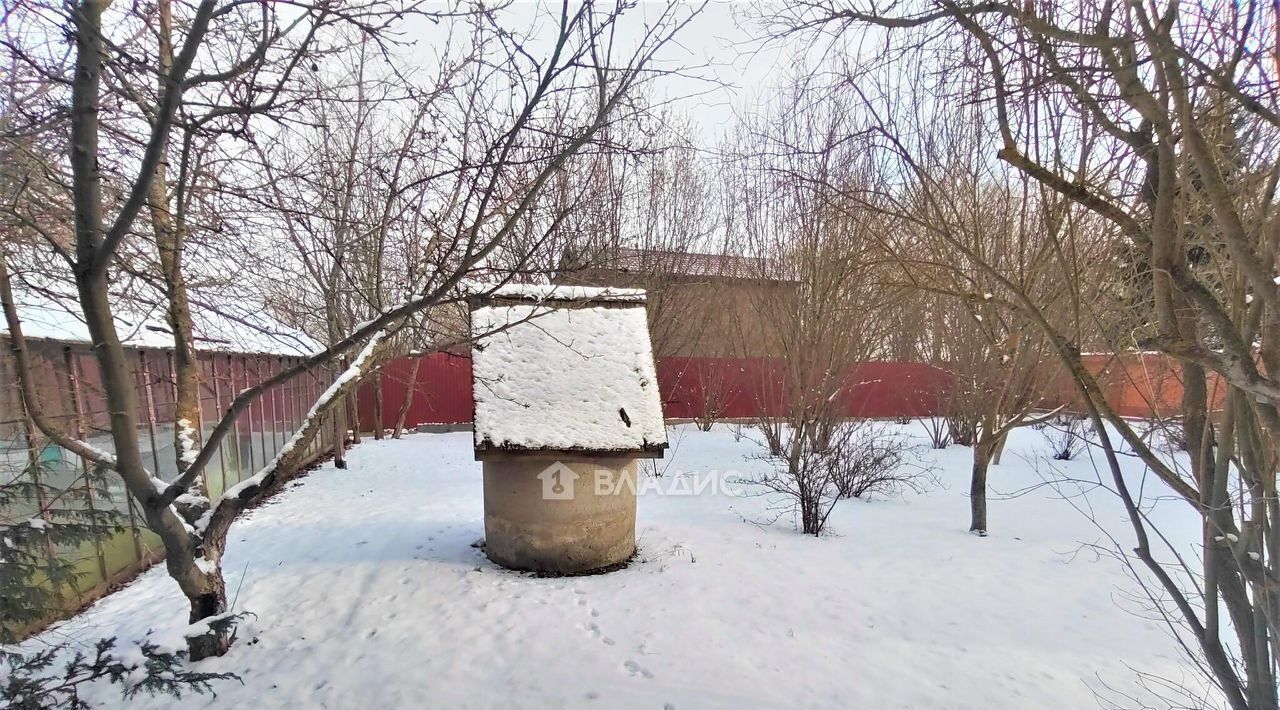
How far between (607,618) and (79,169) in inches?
168

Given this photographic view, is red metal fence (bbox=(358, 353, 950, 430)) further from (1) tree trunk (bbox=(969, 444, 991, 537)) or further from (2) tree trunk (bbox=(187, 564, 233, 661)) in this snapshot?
(2) tree trunk (bbox=(187, 564, 233, 661))

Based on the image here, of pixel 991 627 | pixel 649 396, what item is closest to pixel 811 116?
pixel 649 396

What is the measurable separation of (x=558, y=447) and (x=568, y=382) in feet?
2.99

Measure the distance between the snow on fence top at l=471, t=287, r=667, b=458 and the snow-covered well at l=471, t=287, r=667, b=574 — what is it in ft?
0.04

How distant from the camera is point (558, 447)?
16.5 feet

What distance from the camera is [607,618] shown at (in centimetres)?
444

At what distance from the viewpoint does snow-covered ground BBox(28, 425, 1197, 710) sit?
3.51 metres

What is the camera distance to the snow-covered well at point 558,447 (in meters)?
5.13

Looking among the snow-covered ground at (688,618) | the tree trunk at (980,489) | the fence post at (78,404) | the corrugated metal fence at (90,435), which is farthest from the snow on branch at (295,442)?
the tree trunk at (980,489)

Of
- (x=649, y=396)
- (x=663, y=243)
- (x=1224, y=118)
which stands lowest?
(x=649, y=396)

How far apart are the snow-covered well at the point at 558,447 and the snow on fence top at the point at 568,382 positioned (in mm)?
11

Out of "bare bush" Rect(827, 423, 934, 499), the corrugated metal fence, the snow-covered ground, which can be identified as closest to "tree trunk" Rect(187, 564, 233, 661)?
the snow-covered ground

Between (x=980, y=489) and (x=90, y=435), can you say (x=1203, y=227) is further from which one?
(x=90, y=435)

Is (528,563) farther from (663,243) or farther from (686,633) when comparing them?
(663,243)
